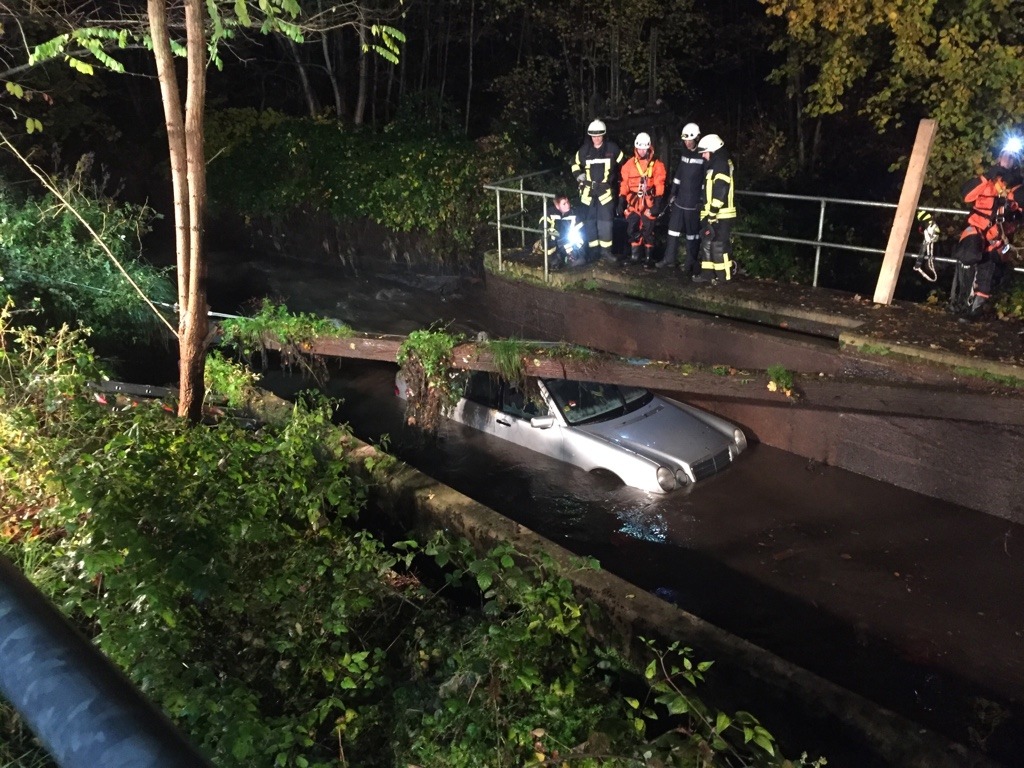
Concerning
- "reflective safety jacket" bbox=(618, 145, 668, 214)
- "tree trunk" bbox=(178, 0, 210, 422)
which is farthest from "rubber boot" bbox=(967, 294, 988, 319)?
"tree trunk" bbox=(178, 0, 210, 422)

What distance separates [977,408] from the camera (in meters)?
6.92

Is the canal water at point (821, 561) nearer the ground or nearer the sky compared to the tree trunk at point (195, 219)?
nearer the ground

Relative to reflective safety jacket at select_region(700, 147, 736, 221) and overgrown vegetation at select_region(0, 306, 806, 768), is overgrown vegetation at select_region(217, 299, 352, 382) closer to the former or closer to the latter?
overgrown vegetation at select_region(0, 306, 806, 768)

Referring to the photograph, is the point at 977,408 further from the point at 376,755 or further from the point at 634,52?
the point at 634,52

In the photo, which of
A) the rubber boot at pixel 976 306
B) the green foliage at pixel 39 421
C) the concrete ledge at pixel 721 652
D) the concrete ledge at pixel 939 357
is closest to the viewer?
the concrete ledge at pixel 721 652

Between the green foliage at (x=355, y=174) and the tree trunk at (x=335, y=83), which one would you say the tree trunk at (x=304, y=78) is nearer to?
the tree trunk at (x=335, y=83)

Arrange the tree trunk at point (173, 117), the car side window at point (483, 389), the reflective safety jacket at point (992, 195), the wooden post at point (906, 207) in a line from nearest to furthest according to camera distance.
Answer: the tree trunk at point (173, 117) → the reflective safety jacket at point (992, 195) → the wooden post at point (906, 207) → the car side window at point (483, 389)

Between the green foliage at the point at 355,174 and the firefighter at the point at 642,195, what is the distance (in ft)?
13.3

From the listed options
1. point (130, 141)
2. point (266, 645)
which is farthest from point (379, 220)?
point (266, 645)

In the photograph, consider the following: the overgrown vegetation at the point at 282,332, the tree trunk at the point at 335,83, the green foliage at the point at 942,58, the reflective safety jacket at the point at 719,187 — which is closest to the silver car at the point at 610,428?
the overgrown vegetation at the point at 282,332

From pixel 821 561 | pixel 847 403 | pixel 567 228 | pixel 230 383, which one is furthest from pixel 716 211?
pixel 230 383

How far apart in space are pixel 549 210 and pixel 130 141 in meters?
12.4

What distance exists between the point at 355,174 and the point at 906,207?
10764 mm

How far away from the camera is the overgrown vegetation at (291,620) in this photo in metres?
3.50
